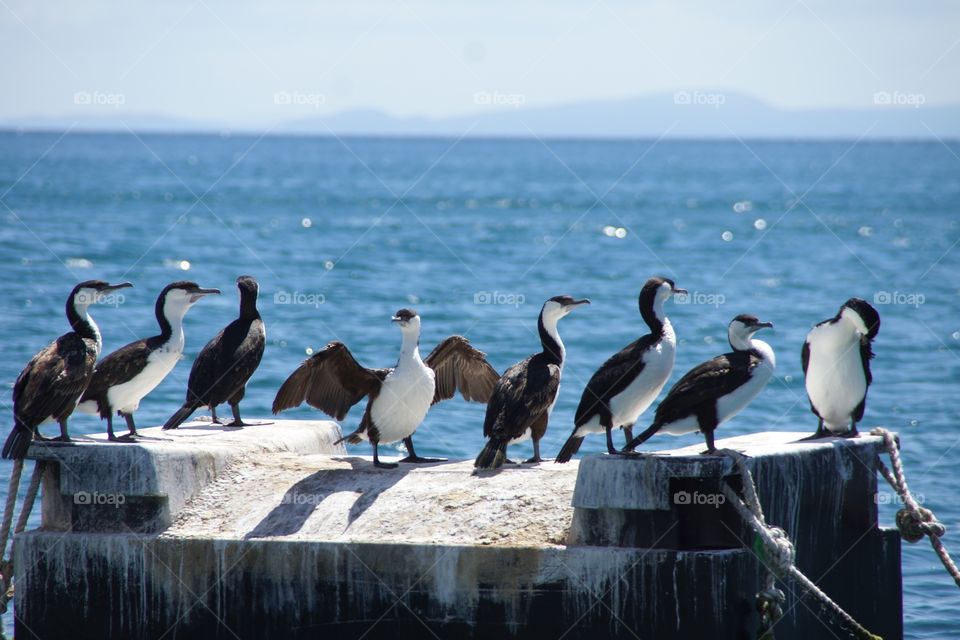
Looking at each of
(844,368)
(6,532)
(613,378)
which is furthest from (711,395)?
(6,532)

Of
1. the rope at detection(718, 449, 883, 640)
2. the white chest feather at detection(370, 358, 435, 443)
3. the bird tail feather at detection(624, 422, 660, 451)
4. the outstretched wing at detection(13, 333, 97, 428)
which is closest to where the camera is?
the rope at detection(718, 449, 883, 640)

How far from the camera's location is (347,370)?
9.90 metres

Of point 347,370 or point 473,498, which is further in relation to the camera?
point 347,370

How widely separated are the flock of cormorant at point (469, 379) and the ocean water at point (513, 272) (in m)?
2.70

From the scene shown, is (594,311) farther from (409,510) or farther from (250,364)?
(409,510)

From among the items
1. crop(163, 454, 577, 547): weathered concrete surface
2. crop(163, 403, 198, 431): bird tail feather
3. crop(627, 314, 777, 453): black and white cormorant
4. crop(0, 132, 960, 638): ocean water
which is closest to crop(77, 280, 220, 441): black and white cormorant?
crop(163, 403, 198, 431): bird tail feather

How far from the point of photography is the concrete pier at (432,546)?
7742mm

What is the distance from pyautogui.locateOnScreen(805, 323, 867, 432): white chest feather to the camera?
9125mm

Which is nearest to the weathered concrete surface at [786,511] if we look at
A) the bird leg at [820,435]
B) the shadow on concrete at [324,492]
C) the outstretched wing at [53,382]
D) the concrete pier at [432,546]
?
the concrete pier at [432,546]

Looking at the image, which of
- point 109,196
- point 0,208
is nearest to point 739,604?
point 0,208

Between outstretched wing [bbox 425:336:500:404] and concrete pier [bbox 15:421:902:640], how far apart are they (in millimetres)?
1744

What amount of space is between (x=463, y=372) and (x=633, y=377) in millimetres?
2480

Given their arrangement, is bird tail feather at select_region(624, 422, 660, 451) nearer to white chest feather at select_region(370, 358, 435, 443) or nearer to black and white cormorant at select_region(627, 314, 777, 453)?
black and white cormorant at select_region(627, 314, 777, 453)

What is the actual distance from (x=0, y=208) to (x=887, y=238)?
31.7 meters
